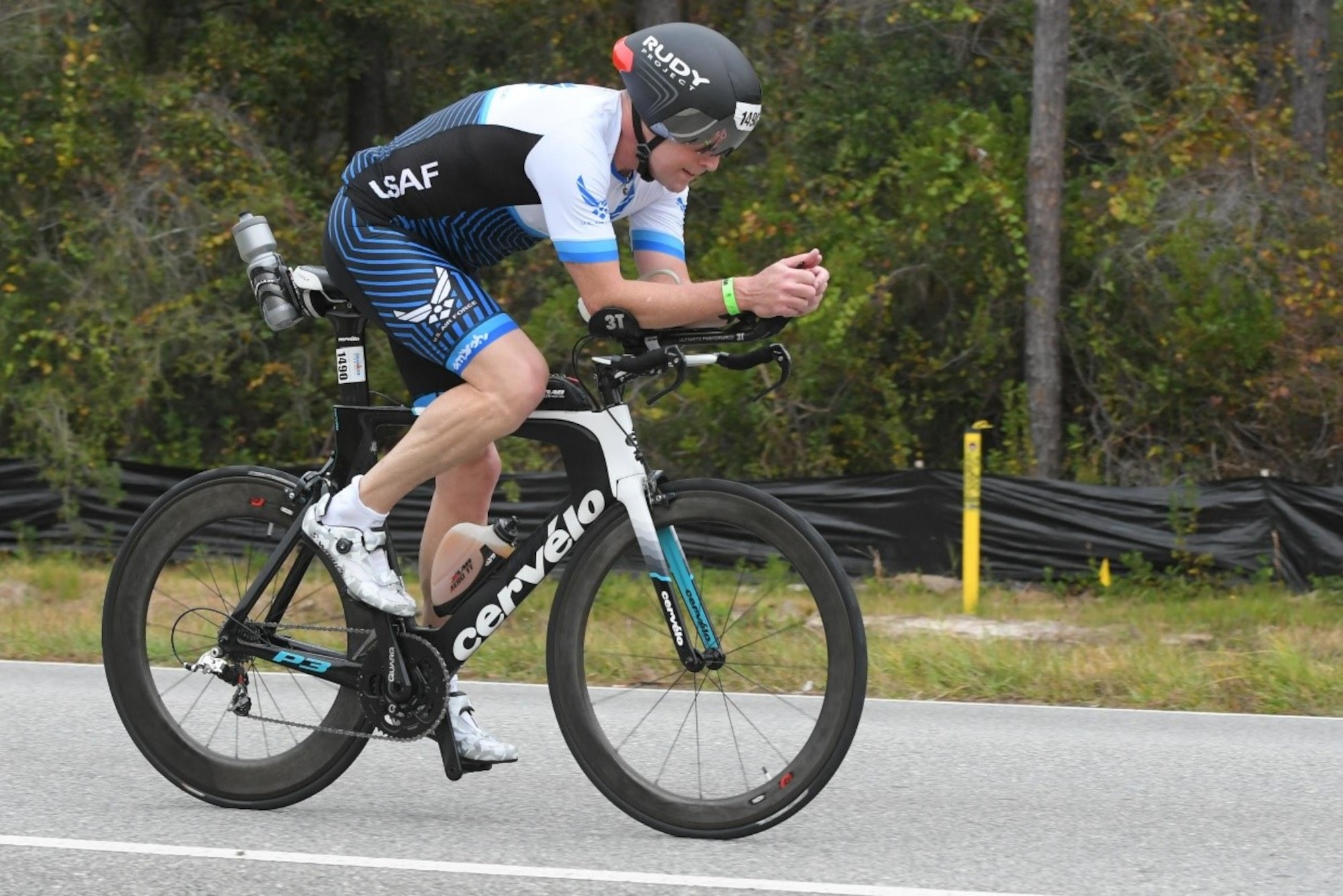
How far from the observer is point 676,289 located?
4125 millimetres

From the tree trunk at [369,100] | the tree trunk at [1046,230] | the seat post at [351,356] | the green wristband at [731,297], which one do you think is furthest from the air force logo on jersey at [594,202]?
the tree trunk at [369,100]

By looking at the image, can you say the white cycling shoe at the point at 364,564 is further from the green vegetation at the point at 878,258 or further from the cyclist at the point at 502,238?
the green vegetation at the point at 878,258

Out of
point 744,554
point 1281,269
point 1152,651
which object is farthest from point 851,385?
point 744,554

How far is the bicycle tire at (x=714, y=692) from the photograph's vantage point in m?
4.13

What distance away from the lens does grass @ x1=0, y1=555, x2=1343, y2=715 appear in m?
7.05

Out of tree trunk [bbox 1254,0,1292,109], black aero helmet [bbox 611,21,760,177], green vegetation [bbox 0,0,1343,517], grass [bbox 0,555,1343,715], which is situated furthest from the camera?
tree trunk [bbox 1254,0,1292,109]

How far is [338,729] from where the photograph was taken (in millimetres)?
4539

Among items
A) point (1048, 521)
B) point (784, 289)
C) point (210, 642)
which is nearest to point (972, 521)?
point (1048, 521)

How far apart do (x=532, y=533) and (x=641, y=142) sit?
108 cm

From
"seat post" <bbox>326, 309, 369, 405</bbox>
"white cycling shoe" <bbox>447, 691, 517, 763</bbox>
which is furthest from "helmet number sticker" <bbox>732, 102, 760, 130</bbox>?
"white cycling shoe" <bbox>447, 691, 517, 763</bbox>

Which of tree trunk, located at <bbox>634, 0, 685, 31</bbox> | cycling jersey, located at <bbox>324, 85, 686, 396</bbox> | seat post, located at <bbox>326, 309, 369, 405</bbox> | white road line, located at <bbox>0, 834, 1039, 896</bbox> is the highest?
tree trunk, located at <bbox>634, 0, 685, 31</bbox>

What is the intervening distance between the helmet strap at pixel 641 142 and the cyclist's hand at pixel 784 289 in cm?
43

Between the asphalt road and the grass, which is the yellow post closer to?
the grass

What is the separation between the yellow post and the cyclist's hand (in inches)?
260
